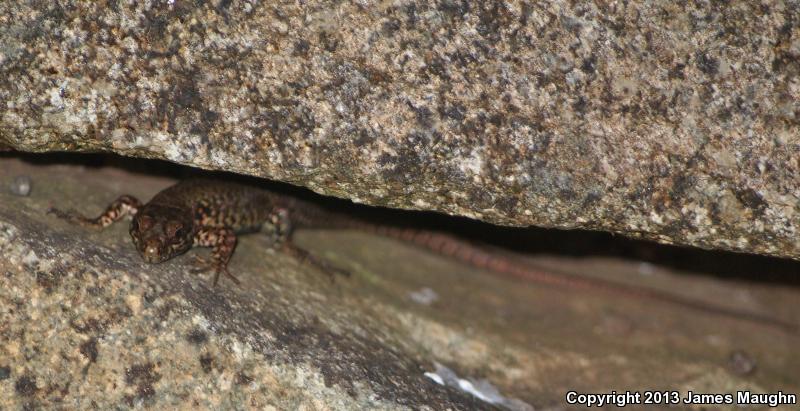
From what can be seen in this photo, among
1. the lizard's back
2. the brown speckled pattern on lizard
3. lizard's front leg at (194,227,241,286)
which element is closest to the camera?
the brown speckled pattern on lizard

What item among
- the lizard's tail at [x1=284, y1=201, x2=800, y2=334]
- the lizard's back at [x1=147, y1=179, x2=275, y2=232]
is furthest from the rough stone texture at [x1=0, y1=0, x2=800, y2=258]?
the lizard's tail at [x1=284, y1=201, x2=800, y2=334]

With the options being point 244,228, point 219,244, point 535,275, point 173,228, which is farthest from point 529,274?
point 173,228

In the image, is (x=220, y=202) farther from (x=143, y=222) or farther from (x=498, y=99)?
(x=498, y=99)

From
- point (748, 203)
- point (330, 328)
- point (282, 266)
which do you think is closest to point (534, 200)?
point (748, 203)

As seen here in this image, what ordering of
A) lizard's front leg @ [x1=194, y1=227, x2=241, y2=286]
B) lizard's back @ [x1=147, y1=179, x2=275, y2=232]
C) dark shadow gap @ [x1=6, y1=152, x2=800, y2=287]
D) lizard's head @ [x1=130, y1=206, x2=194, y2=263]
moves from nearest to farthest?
lizard's head @ [x1=130, y1=206, x2=194, y2=263]
lizard's front leg @ [x1=194, y1=227, x2=241, y2=286]
lizard's back @ [x1=147, y1=179, x2=275, y2=232]
dark shadow gap @ [x1=6, y1=152, x2=800, y2=287]

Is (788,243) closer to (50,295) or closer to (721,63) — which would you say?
(721,63)

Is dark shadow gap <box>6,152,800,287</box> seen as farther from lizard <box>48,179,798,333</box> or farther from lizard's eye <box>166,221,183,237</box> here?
lizard's eye <box>166,221,183,237</box>
